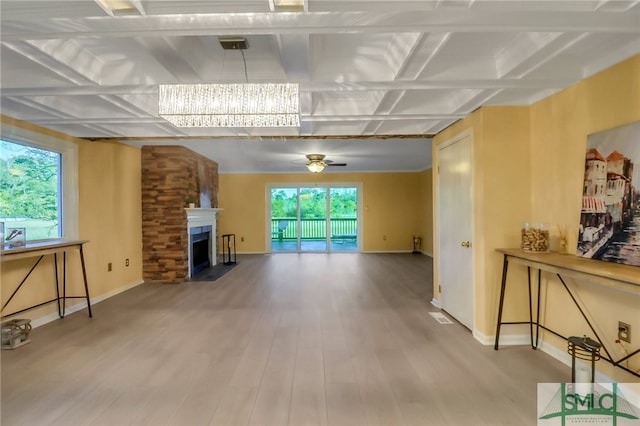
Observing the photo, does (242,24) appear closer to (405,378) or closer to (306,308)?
(405,378)

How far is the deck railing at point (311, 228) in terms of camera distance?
29.6 ft

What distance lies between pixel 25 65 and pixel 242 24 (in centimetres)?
185

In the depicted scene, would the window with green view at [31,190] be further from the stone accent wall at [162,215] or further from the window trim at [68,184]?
the stone accent wall at [162,215]

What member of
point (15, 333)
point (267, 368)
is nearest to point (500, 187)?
point (267, 368)

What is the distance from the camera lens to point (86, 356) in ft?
8.59

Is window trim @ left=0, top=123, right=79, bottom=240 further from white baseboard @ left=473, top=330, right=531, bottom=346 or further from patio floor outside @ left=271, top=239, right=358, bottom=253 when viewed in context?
patio floor outside @ left=271, top=239, right=358, bottom=253

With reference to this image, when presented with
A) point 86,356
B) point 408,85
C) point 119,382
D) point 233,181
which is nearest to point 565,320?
point 408,85

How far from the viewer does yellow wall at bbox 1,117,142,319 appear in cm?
335

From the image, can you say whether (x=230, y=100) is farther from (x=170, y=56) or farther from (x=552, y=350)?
(x=552, y=350)

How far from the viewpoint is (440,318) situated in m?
3.48

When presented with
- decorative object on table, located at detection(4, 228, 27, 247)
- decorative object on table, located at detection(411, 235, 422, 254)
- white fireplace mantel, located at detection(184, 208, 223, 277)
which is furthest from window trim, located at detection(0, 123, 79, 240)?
decorative object on table, located at detection(411, 235, 422, 254)

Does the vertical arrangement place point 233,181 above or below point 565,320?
above

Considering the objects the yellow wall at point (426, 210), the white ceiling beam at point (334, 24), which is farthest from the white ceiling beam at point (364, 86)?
the yellow wall at point (426, 210)

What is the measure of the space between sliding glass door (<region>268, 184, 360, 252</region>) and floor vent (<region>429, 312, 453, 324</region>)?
17.7 ft
